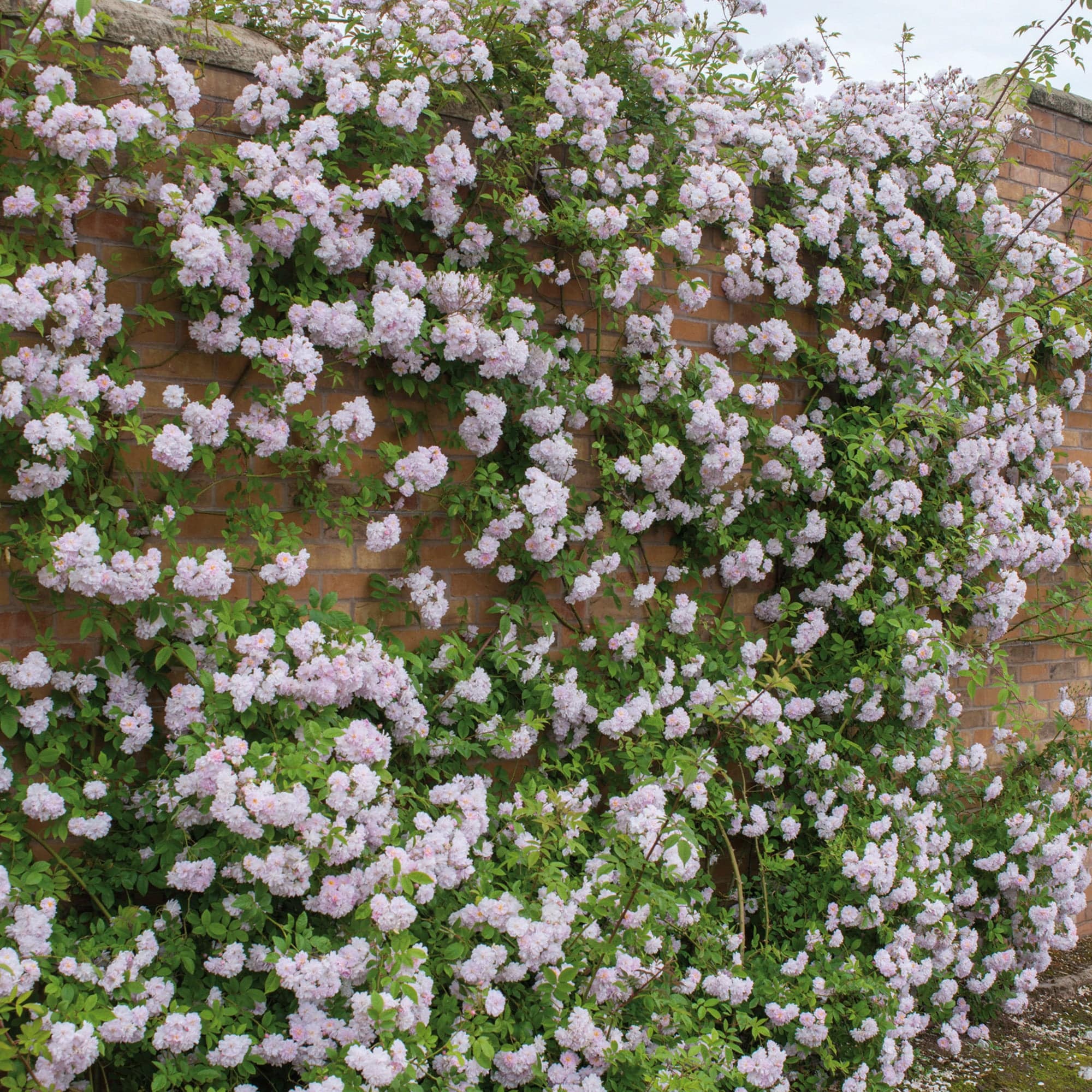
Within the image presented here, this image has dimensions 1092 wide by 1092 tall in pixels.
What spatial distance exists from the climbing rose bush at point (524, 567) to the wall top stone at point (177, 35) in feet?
0.20

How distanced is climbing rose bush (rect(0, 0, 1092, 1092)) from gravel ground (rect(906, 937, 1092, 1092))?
10 cm

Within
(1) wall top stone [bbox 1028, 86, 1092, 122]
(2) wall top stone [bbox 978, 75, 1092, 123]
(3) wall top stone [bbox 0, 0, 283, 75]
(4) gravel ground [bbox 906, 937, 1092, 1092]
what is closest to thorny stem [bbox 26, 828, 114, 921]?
(3) wall top stone [bbox 0, 0, 283, 75]

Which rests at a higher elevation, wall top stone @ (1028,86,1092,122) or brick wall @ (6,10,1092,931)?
wall top stone @ (1028,86,1092,122)

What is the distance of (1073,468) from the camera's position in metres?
4.53

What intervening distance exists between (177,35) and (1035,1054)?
13.6 feet

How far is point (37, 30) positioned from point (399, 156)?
865 millimetres

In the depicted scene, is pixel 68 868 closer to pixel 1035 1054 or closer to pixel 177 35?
pixel 177 35

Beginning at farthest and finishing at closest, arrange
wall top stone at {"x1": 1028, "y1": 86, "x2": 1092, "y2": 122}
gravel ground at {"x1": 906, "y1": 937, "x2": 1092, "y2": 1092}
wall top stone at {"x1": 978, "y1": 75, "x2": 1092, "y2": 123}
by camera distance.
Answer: wall top stone at {"x1": 1028, "y1": 86, "x2": 1092, "y2": 122}, wall top stone at {"x1": 978, "y1": 75, "x2": 1092, "y2": 123}, gravel ground at {"x1": 906, "y1": 937, "x2": 1092, "y2": 1092}

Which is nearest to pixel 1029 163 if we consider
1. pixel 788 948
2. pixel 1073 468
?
pixel 1073 468

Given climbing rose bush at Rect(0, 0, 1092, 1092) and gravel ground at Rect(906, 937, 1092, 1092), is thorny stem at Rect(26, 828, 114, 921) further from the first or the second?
gravel ground at Rect(906, 937, 1092, 1092)

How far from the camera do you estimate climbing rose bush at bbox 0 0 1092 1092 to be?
2109 millimetres

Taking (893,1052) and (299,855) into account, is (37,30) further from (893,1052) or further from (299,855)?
(893,1052)

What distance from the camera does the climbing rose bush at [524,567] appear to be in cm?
211

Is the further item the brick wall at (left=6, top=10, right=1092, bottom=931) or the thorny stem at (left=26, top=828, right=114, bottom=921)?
the brick wall at (left=6, top=10, right=1092, bottom=931)
